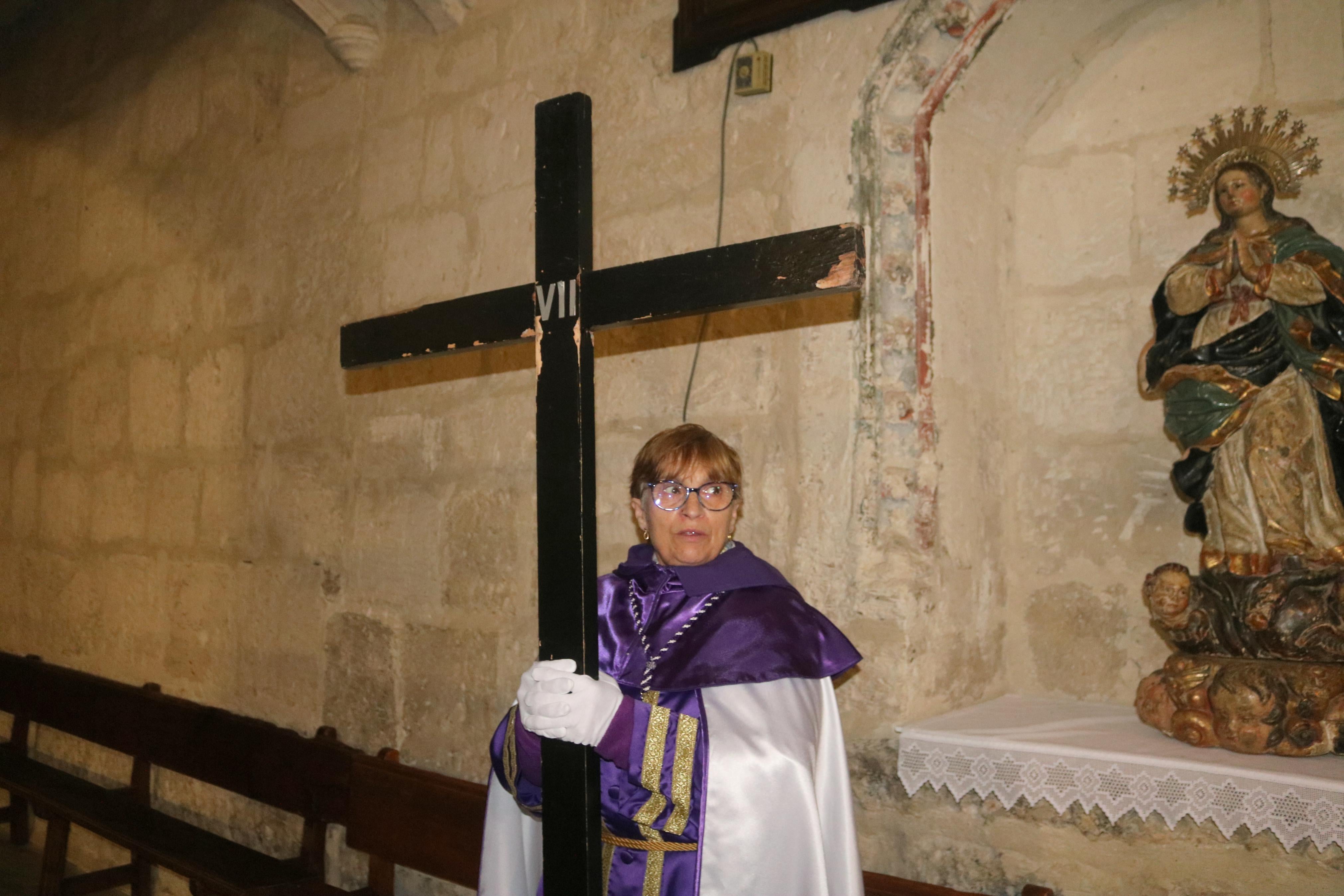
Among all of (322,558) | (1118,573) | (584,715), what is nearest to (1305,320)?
(1118,573)

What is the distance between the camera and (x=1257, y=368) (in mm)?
2438

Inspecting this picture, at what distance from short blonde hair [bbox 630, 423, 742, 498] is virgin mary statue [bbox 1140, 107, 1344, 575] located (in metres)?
1.10

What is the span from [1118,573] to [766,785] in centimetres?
145

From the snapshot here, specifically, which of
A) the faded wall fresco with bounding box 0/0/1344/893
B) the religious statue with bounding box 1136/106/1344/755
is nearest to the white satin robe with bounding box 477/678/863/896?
the faded wall fresco with bounding box 0/0/1344/893

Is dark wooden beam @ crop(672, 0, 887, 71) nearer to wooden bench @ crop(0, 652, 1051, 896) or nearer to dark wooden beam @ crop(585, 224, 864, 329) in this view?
dark wooden beam @ crop(585, 224, 864, 329)

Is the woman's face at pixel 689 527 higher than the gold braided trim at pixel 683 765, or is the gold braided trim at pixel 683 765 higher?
the woman's face at pixel 689 527

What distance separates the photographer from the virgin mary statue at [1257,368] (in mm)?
2348

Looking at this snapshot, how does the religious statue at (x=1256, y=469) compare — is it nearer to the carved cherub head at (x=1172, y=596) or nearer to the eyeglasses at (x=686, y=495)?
the carved cherub head at (x=1172, y=596)

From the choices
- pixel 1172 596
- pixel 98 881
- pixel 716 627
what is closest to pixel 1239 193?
pixel 1172 596

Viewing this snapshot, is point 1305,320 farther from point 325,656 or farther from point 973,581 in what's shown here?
point 325,656

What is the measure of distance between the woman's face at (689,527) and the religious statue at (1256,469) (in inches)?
39.9

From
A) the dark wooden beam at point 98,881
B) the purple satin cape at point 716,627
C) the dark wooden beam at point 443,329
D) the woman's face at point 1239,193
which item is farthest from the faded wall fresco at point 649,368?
the dark wooden beam at point 443,329

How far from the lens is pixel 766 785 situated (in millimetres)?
1953

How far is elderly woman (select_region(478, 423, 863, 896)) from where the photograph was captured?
6.34ft
